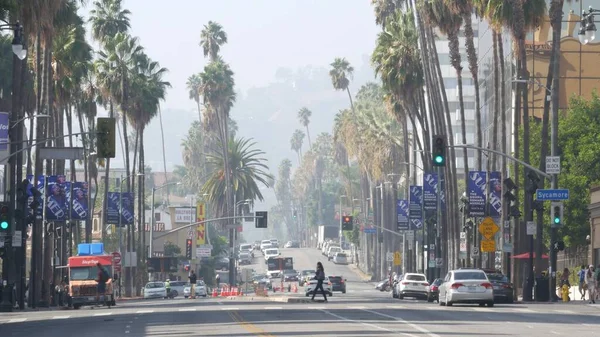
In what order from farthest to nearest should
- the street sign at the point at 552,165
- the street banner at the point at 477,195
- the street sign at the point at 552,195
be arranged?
1. the street banner at the point at 477,195
2. the street sign at the point at 552,165
3. the street sign at the point at 552,195

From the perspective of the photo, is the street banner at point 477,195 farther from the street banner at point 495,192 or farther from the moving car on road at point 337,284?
the moving car on road at point 337,284

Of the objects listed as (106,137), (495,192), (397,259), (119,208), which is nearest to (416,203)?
(119,208)

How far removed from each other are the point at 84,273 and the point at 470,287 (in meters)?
22.3

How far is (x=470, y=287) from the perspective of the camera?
5238 centimetres

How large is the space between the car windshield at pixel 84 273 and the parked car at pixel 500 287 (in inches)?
751

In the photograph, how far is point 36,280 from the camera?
6612 cm

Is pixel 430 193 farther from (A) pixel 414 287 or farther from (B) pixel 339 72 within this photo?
(B) pixel 339 72

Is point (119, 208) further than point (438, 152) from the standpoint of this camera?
Yes

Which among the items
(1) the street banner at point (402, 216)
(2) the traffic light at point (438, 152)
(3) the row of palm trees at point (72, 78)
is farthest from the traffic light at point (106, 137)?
(1) the street banner at point (402, 216)

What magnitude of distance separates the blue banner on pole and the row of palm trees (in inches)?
129

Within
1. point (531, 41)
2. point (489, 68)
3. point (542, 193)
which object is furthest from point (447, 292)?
point (489, 68)

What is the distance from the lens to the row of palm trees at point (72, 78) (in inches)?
2403

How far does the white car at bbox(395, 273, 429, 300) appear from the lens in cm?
7456

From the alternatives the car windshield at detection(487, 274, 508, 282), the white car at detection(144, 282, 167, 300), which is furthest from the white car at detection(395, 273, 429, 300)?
the white car at detection(144, 282, 167, 300)
